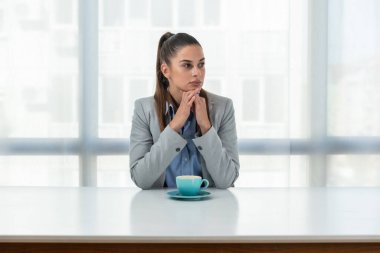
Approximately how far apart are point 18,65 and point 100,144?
0.69 m

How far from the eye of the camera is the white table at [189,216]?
1.27 metres

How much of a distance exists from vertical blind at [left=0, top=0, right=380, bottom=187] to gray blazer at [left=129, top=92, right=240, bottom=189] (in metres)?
1.00

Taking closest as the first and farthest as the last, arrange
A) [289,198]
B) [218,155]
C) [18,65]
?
[289,198] < [218,155] < [18,65]

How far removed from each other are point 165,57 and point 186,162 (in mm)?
469

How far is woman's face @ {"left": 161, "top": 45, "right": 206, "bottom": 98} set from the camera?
2209 millimetres

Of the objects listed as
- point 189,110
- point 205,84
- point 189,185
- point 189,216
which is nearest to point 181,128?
point 189,110

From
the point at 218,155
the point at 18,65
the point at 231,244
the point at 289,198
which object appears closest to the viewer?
the point at 231,244

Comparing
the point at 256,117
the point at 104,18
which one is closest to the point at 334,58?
the point at 256,117

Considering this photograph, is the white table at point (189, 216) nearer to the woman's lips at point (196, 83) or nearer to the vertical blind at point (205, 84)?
the woman's lips at point (196, 83)

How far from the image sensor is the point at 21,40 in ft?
10.7

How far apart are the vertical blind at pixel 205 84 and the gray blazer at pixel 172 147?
3.27 ft

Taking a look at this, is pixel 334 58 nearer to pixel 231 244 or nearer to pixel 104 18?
pixel 104 18

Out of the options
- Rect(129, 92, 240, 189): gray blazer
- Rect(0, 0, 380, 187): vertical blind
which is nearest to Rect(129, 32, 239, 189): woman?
Rect(129, 92, 240, 189): gray blazer

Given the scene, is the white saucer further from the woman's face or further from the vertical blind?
the vertical blind
